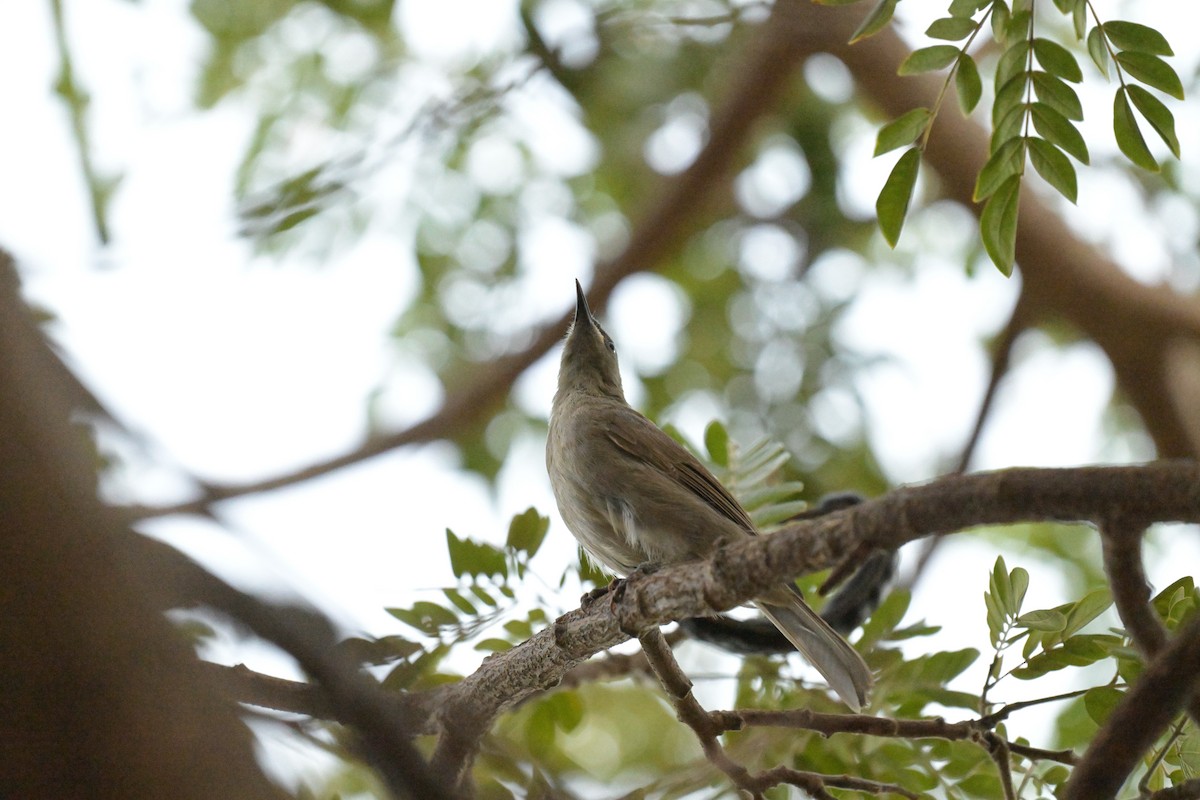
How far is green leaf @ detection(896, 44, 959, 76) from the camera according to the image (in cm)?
266

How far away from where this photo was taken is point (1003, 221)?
258cm

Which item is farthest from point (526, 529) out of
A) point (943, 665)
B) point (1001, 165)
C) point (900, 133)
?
point (1001, 165)

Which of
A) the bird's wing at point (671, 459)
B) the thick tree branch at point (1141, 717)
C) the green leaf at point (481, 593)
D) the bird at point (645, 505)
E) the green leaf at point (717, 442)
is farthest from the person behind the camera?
the green leaf at point (717, 442)

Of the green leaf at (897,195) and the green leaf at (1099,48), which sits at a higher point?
the green leaf at (1099,48)

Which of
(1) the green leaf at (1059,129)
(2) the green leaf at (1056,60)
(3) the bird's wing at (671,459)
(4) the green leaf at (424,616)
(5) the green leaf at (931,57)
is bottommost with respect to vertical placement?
(4) the green leaf at (424,616)

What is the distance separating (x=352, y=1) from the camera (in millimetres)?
7664

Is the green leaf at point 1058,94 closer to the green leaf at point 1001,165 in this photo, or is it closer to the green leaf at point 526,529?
the green leaf at point 1001,165

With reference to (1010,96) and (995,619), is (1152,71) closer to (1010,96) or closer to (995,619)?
(1010,96)

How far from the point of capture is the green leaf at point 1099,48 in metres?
2.51

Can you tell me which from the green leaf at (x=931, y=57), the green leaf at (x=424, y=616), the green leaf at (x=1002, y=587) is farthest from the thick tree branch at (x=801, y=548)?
the green leaf at (x=931, y=57)

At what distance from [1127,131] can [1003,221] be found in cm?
36

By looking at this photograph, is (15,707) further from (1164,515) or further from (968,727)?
(968,727)

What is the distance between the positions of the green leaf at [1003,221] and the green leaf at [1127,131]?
10.3 inches

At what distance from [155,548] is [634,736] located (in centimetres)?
685
